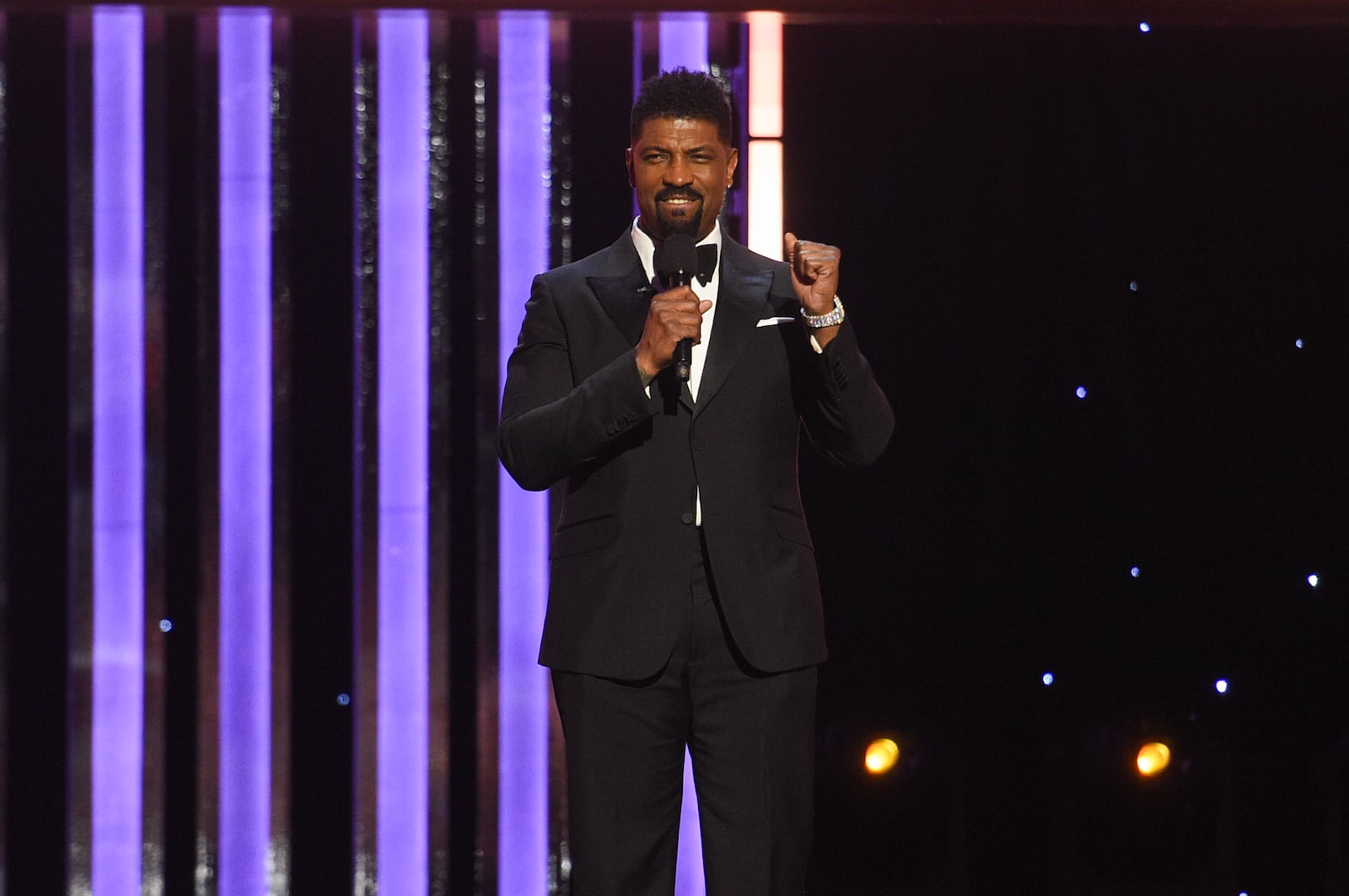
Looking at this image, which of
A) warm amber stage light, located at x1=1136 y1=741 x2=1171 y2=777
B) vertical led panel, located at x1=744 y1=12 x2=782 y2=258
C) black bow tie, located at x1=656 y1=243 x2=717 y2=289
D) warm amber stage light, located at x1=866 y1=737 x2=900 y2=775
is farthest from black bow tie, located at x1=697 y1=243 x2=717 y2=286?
warm amber stage light, located at x1=1136 y1=741 x2=1171 y2=777

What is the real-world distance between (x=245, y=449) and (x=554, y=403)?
51.8 inches

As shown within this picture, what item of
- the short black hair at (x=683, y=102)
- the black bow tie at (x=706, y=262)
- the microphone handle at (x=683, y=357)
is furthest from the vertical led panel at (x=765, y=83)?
the microphone handle at (x=683, y=357)

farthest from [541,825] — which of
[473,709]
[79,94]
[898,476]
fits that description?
[79,94]

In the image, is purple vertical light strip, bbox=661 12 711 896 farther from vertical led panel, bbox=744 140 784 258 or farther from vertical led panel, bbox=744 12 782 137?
vertical led panel, bbox=744 140 784 258

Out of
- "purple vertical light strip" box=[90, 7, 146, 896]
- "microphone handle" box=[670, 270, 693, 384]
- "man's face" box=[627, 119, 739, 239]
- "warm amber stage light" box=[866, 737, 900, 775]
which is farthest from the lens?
"purple vertical light strip" box=[90, 7, 146, 896]

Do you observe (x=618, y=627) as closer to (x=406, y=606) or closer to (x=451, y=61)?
(x=406, y=606)

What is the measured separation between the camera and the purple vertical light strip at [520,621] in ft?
9.28

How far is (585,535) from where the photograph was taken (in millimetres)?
1780

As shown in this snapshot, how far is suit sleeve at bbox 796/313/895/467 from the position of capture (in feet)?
5.71

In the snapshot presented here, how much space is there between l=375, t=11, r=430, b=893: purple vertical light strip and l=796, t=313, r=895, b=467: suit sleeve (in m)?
1.20

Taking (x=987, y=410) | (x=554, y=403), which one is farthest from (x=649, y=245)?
(x=987, y=410)

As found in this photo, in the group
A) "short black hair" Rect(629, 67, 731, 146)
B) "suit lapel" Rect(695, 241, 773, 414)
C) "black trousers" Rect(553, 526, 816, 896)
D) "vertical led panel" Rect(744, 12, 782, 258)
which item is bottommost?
"black trousers" Rect(553, 526, 816, 896)

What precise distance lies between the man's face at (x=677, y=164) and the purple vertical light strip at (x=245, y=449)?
4.20 feet

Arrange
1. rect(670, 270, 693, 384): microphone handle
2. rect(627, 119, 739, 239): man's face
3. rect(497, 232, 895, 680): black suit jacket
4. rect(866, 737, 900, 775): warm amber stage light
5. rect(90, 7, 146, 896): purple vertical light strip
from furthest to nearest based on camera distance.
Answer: rect(90, 7, 146, 896): purple vertical light strip
rect(866, 737, 900, 775): warm amber stage light
rect(627, 119, 739, 239): man's face
rect(497, 232, 895, 680): black suit jacket
rect(670, 270, 693, 384): microphone handle
